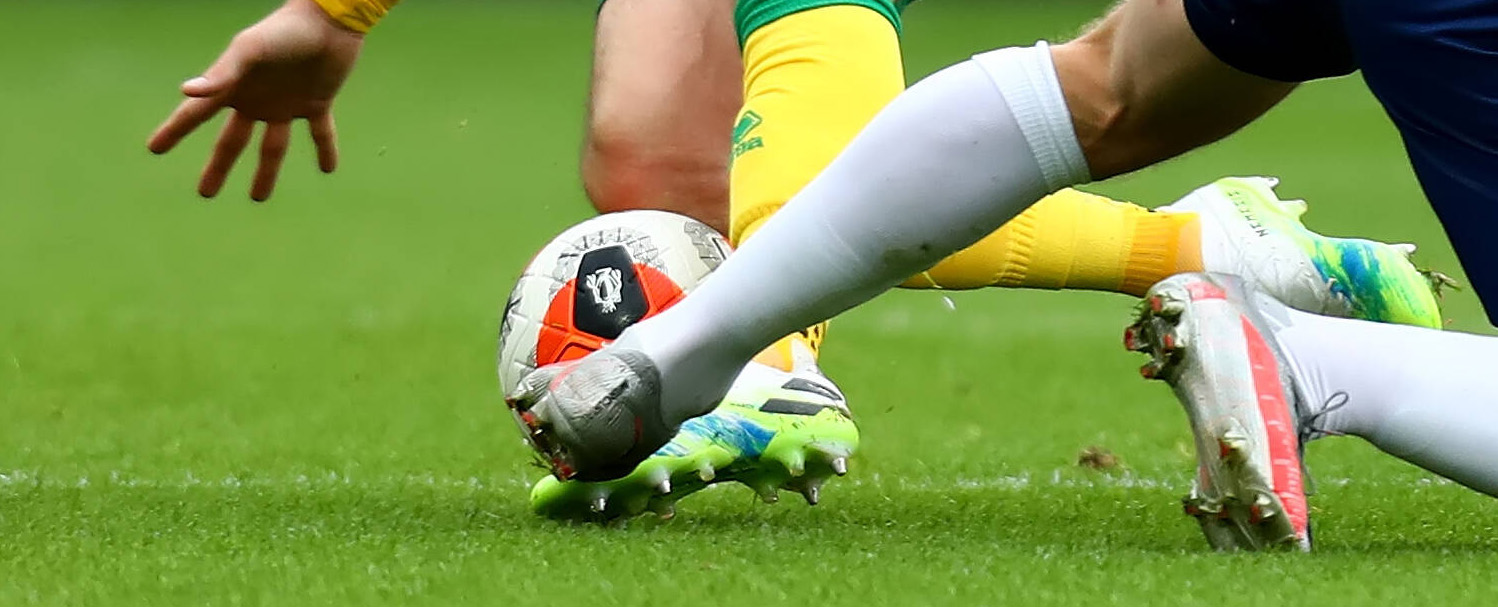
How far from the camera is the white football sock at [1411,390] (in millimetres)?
2279

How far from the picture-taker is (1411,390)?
229cm

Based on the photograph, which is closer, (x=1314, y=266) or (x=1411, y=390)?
(x=1411, y=390)

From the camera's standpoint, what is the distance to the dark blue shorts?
2078 mm

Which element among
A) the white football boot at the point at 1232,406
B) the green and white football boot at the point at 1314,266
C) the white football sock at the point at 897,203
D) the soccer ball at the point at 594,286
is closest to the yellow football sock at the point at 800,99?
the soccer ball at the point at 594,286

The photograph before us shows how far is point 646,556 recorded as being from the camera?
2.25m

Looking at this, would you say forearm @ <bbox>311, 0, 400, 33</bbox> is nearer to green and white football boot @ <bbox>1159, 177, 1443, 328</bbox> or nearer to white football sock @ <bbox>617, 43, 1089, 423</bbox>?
white football sock @ <bbox>617, 43, 1089, 423</bbox>

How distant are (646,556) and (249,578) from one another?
355mm

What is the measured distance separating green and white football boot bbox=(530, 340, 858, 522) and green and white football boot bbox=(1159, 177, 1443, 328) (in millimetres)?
552

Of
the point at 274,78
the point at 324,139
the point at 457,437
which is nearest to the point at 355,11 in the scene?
the point at 274,78

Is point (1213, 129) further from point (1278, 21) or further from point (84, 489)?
point (84, 489)

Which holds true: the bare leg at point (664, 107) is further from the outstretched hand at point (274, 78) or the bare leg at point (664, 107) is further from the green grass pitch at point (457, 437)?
the outstretched hand at point (274, 78)

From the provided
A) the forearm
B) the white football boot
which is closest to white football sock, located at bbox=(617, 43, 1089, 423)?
the white football boot

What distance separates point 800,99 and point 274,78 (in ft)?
1.89

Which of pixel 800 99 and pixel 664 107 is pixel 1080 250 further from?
pixel 664 107
